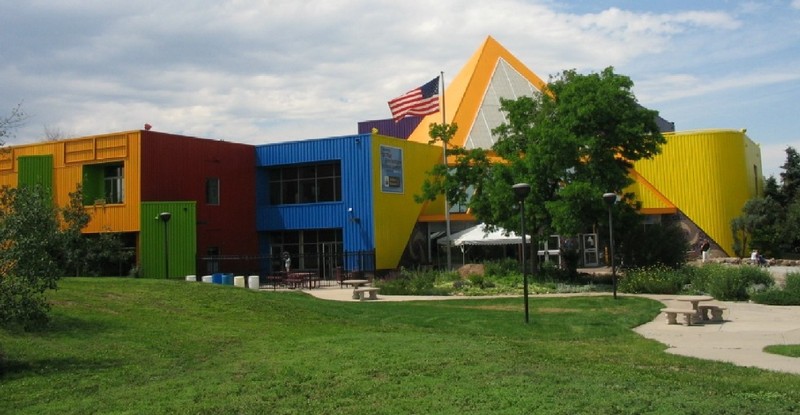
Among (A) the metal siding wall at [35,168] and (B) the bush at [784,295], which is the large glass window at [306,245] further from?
(B) the bush at [784,295]

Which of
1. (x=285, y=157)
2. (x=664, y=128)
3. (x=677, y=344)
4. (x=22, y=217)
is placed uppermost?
(x=664, y=128)

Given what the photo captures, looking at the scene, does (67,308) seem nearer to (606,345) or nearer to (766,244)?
(606,345)

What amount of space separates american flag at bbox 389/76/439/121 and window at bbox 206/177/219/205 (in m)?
11.0

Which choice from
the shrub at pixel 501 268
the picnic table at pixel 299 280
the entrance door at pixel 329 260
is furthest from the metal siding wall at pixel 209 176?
the shrub at pixel 501 268

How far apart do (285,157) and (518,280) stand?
18.4 m

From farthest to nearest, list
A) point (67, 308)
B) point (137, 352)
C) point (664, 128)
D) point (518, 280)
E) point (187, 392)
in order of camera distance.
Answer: point (664, 128)
point (518, 280)
point (67, 308)
point (137, 352)
point (187, 392)

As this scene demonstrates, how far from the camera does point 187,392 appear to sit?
952 cm

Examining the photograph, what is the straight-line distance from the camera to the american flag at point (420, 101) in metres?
37.8

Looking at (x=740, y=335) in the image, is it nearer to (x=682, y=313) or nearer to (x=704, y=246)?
(x=682, y=313)

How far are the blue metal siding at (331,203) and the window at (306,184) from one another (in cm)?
56

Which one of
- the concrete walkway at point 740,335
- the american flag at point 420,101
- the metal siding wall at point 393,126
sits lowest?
the concrete walkway at point 740,335

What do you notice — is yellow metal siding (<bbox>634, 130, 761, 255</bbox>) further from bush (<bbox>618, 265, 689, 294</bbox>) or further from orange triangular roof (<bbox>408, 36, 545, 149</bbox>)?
bush (<bbox>618, 265, 689, 294</bbox>)

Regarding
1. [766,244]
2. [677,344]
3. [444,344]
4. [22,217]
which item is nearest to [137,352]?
[22,217]

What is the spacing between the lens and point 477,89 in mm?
52438
